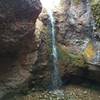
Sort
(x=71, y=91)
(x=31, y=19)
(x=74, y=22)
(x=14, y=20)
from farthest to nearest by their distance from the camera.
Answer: (x=74, y=22) → (x=71, y=91) → (x=31, y=19) → (x=14, y=20)

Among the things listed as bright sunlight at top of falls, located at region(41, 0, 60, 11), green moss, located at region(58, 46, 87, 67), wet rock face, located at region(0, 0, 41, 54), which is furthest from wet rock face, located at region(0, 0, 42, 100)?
bright sunlight at top of falls, located at region(41, 0, 60, 11)

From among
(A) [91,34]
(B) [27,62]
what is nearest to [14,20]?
(B) [27,62]

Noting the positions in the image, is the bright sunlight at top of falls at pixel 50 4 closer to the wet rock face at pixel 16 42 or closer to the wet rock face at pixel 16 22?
the wet rock face at pixel 16 42

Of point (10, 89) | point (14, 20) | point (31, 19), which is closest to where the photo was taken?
point (14, 20)

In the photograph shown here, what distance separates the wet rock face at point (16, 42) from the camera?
711 cm

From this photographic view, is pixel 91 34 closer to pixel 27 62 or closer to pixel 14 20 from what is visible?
pixel 27 62

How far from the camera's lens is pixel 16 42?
770 cm

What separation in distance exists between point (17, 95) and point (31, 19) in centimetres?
239

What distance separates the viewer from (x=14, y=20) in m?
7.28

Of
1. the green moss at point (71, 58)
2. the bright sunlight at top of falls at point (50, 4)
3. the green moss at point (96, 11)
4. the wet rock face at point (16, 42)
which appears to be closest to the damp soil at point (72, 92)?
the wet rock face at point (16, 42)

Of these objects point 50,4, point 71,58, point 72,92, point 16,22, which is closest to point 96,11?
Answer: point 71,58

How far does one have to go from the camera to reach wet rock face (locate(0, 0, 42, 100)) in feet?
23.3

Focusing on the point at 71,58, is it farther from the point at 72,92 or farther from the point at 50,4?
the point at 50,4

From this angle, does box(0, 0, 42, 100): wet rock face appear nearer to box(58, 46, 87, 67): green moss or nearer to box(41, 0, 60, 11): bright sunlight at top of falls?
box(58, 46, 87, 67): green moss
